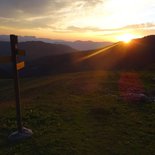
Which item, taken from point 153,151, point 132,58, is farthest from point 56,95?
point 132,58

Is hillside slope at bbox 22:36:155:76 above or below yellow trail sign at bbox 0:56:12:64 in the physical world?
below

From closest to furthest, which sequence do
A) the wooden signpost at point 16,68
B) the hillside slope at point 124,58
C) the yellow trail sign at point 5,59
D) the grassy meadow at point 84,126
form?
1. the grassy meadow at point 84,126
2. the wooden signpost at point 16,68
3. the yellow trail sign at point 5,59
4. the hillside slope at point 124,58

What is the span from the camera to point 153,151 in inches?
447

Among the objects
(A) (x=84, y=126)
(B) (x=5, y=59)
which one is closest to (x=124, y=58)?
(A) (x=84, y=126)

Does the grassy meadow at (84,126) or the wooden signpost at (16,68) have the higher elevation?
the wooden signpost at (16,68)

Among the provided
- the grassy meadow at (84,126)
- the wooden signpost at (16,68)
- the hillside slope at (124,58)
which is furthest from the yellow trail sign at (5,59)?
the hillside slope at (124,58)

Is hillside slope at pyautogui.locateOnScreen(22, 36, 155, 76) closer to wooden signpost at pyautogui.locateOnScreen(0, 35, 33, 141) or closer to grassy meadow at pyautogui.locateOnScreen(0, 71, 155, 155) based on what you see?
grassy meadow at pyautogui.locateOnScreen(0, 71, 155, 155)

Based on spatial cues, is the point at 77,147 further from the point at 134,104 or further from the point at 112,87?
the point at 112,87

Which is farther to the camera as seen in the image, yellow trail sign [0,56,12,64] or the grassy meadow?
yellow trail sign [0,56,12,64]

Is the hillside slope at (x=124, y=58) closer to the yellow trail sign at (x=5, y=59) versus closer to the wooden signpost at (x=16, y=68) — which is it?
the wooden signpost at (x=16, y=68)

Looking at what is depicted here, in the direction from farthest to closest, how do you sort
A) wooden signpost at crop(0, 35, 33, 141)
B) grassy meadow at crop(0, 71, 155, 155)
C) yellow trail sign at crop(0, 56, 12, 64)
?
yellow trail sign at crop(0, 56, 12, 64) → wooden signpost at crop(0, 35, 33, 141) → grassy meadow at crop(0, 71, 155, 155)

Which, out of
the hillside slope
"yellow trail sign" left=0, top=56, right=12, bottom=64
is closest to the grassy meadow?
"yellow trail sign" left=0, top=56, right=12, bottom=64

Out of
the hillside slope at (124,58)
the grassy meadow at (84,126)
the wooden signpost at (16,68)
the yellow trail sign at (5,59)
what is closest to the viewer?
the grassy meadow at (84,126)

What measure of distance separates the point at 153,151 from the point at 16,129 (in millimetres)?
6503
